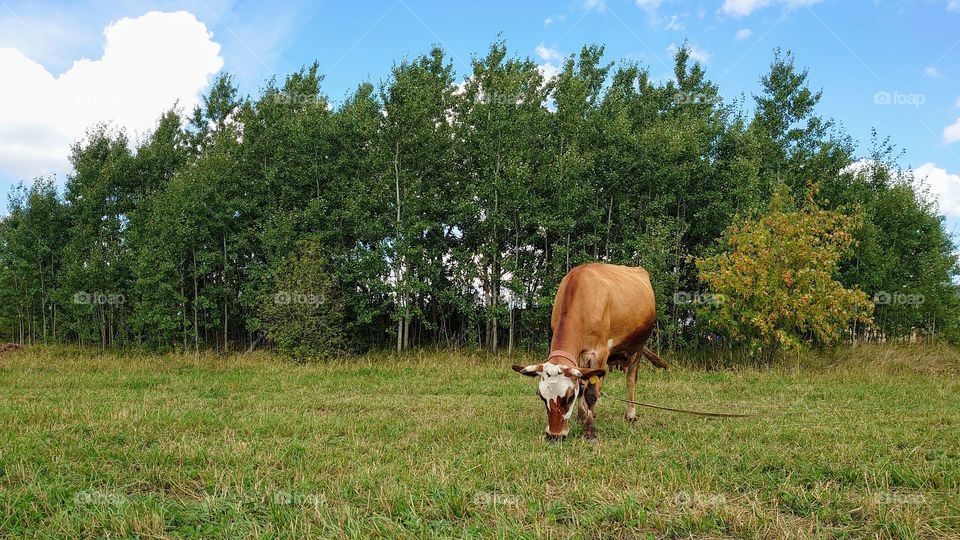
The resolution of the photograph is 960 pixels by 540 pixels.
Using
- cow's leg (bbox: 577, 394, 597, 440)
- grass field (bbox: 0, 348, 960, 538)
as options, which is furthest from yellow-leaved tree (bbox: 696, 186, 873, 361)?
Answer: cow's leg (bbox: 577, 394, 597, 440)

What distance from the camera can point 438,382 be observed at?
46.4 feet

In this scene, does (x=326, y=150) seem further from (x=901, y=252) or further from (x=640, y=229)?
(x=901, y=252)

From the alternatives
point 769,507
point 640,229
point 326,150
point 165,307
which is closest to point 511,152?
point 640,229

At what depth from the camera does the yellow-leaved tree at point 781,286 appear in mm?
16766

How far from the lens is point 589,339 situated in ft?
26.3

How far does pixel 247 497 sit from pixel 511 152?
18.1 meters
